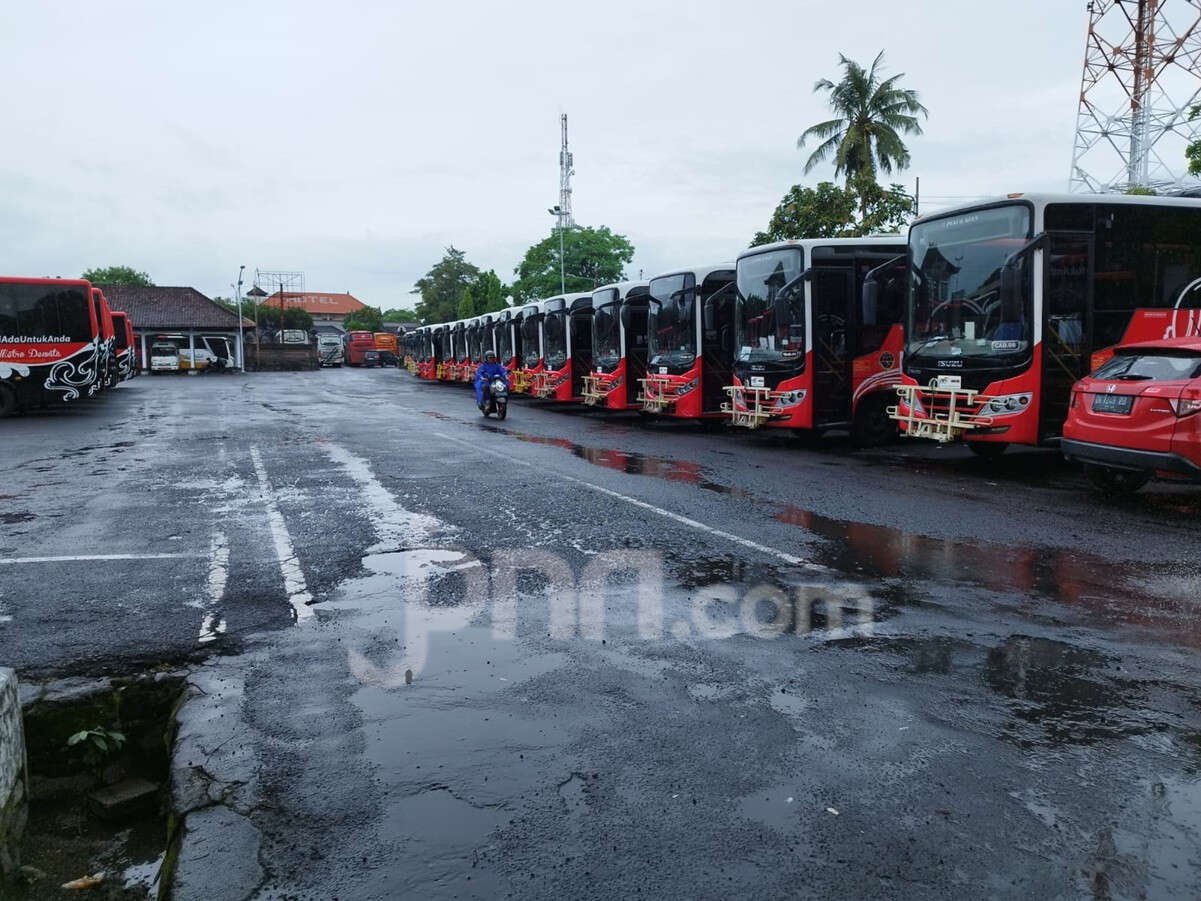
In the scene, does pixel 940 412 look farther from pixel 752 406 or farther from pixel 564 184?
pixel 564 184

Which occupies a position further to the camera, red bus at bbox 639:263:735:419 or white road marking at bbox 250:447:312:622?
red bus at bbox 639:263:735:419

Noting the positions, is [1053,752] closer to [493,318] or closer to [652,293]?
[652,293]

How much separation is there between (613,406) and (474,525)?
48.3ft

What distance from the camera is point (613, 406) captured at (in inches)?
905

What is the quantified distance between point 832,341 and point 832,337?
66 mm

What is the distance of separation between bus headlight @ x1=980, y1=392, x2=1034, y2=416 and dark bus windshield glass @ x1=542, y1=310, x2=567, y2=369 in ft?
52.5

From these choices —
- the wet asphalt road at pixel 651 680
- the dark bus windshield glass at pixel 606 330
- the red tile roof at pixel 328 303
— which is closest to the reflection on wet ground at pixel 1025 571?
the wet asphalt road at pixel 651 680

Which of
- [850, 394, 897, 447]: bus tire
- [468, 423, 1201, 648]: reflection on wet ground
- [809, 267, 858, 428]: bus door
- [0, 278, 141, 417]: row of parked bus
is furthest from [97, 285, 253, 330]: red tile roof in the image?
[468, 423, 1201, 648]: reflection on wet ground

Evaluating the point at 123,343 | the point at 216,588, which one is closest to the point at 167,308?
the point at 123,343

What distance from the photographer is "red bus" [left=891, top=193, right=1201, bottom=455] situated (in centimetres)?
1148

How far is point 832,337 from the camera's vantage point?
15492 millimetres

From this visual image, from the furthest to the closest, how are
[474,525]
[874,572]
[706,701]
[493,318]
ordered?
1. [493,318]
2. [474,525]
3. [874,572]
4. [706,701]

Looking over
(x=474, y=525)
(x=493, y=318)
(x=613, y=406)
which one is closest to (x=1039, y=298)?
(x=474, y=525)

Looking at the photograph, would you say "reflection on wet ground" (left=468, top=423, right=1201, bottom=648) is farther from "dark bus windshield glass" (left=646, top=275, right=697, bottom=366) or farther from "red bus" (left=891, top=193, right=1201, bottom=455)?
"dark bus windshield glass" (left=646, top=275, right=697, bottom=366)
